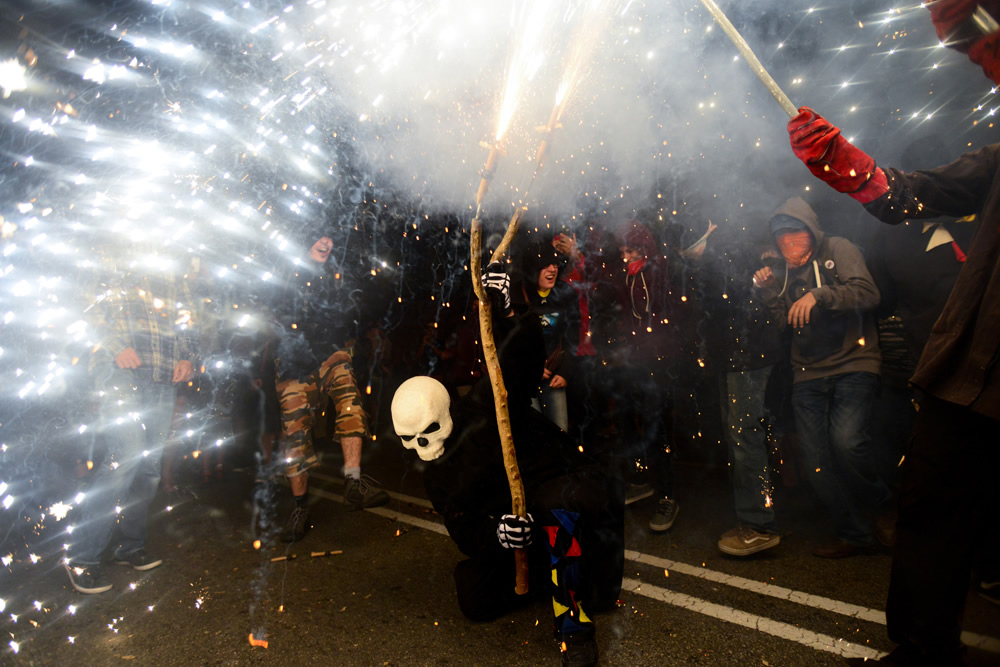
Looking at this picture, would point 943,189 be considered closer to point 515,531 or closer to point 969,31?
point 969,31

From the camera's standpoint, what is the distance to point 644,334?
12.9 ft

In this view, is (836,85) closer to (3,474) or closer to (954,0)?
(954,0)

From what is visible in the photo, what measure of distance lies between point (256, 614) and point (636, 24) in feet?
14.9

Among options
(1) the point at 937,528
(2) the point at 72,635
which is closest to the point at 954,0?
(1) the point at 937,528

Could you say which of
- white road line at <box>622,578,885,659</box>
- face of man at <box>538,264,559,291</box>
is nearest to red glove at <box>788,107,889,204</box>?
white road line at <box>622,578,885,659</box>

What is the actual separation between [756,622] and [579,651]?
821 mm

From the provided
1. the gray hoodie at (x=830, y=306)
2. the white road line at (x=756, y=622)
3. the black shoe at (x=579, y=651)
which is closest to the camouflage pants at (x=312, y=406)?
the white road line at (x=756, y=622)

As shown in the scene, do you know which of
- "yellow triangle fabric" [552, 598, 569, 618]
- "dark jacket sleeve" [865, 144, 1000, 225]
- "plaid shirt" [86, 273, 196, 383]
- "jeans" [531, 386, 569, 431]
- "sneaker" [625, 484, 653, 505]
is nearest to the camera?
"dark jacket sleeve" [865, 144, 1000, 225]

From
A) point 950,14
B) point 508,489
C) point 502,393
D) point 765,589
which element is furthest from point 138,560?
point 950,14

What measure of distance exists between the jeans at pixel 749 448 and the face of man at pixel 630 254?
1012mm

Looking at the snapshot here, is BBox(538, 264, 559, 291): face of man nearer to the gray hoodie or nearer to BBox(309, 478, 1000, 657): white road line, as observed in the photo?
the gray hoodie

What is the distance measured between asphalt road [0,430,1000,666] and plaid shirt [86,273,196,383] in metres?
1.43

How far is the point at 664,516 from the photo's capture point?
361cm

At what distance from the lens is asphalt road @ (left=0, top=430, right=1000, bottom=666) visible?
7.64 feet
